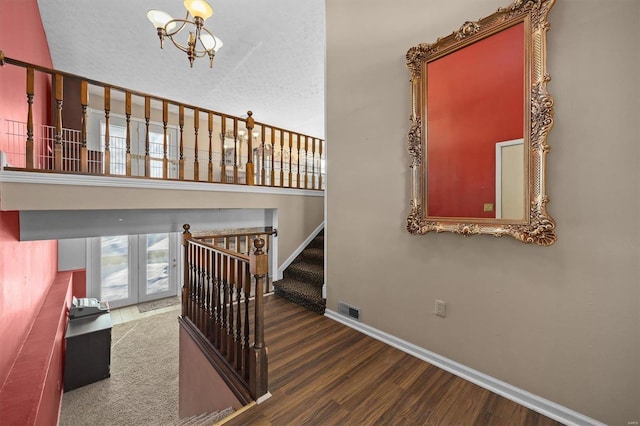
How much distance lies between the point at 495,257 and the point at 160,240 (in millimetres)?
6928

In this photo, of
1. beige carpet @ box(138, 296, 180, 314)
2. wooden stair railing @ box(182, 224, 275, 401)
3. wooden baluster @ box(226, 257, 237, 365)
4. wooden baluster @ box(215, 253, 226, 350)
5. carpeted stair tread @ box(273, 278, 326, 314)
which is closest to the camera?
wooden stair railing @ box(182, 224, 275, 401)

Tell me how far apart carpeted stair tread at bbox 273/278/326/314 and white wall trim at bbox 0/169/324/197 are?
4.28ft

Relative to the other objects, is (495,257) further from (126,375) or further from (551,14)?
(126,375)

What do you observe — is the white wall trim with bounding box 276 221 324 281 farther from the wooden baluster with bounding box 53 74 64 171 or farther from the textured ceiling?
the textured ceiling

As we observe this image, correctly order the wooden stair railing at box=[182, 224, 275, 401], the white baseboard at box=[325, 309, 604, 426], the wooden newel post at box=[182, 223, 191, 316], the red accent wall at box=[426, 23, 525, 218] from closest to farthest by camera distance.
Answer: the white baseboard at box=[325, 309, 604, 426] < the red accent wall at box=[426, 23, 525, 218] < the wooden stair railing at box=[182, 224, 275, 401] < the wooden newel post at box=[182, 223, 191, 316]

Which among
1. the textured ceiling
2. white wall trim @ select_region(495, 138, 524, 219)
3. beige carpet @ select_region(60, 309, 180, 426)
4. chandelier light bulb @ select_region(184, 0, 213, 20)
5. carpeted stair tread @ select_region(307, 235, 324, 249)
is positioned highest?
the textured ceiling

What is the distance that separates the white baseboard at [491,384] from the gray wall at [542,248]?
41mm

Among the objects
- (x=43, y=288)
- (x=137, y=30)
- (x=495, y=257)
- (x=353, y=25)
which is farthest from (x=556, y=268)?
(x=43, y=288)

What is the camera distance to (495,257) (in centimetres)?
168

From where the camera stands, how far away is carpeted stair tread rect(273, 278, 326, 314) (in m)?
2.88

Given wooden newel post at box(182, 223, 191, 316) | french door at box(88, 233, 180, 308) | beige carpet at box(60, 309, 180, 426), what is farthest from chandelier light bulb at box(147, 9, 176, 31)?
french door at box(88, 233, 180, 308)

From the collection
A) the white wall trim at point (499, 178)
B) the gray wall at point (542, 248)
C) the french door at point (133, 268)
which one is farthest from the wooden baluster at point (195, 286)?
the french door at point (133, 268)

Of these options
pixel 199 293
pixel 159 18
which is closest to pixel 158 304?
pixel 199 293

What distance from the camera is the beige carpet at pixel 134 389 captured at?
3.13 metres
